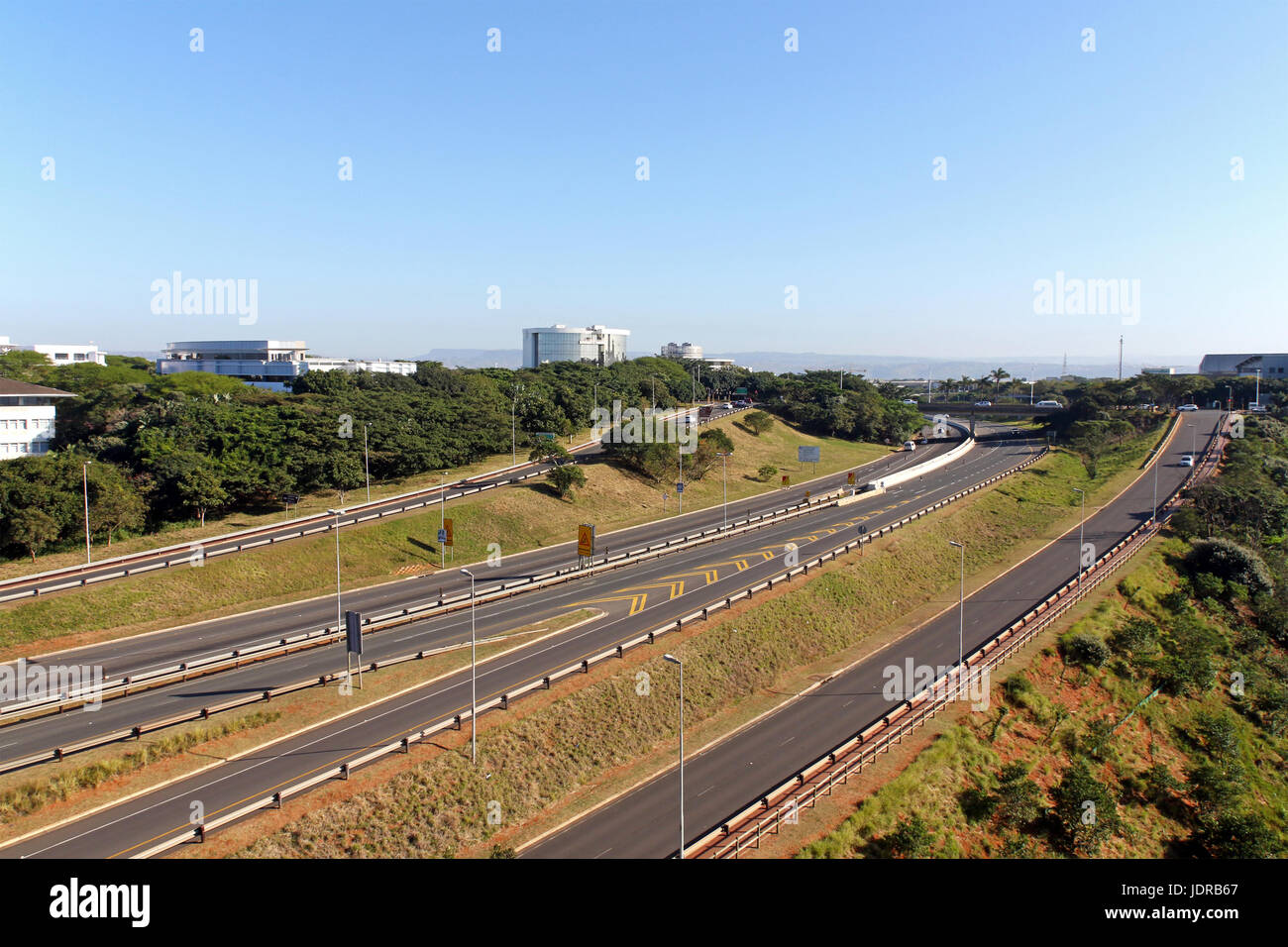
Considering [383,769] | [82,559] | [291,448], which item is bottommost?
[383,769]

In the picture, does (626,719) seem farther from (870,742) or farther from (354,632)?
(354,632)

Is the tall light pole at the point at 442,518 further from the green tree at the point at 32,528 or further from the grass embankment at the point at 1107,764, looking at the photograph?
the grass embankment at the point at 1107,764

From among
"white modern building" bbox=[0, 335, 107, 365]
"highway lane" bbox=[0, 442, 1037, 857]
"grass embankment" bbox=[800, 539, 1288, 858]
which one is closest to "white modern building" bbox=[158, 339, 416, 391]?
"white modern building" bbox=[0, 335, 107, 365]

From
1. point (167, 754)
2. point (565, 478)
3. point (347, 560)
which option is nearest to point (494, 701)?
point (167, 754)

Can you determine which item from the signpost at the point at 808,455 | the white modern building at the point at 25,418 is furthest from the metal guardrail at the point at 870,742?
the white modern building at the point at 25,418

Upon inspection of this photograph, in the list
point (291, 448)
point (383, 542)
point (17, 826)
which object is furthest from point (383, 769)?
point (291, 448)

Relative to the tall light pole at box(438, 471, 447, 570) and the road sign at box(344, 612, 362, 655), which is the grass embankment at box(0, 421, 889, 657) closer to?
the tall light pole at box(438, 471, 447, 570)
